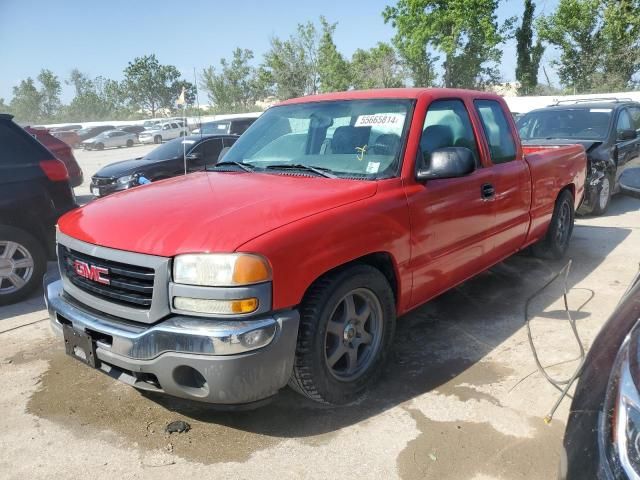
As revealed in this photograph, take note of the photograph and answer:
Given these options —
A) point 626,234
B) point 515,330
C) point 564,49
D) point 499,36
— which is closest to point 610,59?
point 564,49

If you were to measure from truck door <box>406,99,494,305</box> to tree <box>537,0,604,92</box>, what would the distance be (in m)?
33.6

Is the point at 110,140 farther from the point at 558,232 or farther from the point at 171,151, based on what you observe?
the point at 558,232

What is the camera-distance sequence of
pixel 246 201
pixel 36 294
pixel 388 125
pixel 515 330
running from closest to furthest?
pixel 246 201, pixel 388 125, pixel 515 330, pixel 36 294

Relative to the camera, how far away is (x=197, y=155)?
9.91 meters

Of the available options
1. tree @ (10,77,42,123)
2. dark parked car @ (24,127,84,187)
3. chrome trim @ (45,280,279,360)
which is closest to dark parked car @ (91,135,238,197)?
dark parked car @ (24,127,84,187)

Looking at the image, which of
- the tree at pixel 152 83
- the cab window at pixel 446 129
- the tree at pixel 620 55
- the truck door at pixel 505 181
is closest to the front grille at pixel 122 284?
the cab window at pixel 446 129

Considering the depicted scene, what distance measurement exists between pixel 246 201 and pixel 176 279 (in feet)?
2.10

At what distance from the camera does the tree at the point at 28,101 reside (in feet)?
237

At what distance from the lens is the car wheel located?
7785 millimetres

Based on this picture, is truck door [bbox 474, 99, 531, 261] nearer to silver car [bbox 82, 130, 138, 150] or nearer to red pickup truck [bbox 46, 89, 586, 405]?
red pickup truck [bbox 46, 89, 586, 405]

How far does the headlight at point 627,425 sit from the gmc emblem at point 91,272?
227 centimetres

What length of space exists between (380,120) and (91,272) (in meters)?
2.01

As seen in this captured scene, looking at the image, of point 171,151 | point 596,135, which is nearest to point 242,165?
point 596,135

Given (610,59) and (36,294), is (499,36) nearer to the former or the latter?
(610,59)
